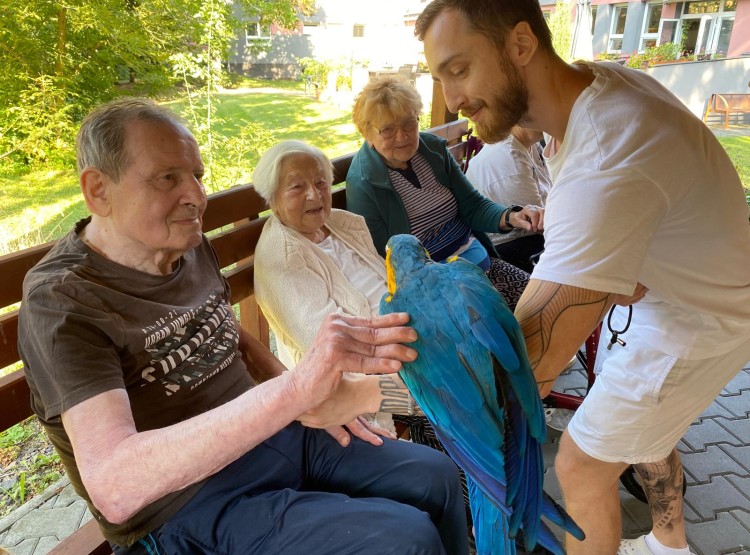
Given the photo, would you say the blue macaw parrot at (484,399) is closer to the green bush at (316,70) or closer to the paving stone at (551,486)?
the paving stone at (551,486)

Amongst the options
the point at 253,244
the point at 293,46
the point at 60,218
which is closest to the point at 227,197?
the point at 253,244

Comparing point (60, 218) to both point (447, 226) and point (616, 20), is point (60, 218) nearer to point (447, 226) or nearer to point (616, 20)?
point (447, 226)

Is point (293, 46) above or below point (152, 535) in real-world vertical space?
above

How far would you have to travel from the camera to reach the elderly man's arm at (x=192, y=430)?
3.40 ft

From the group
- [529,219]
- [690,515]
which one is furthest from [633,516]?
[529,219]

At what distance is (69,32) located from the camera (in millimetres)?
2506

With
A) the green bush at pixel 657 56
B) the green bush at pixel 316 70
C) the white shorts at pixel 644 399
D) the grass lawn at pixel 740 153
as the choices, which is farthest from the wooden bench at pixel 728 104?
the white shorts at pixel 644 399

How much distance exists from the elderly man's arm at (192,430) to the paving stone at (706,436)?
2.59 m

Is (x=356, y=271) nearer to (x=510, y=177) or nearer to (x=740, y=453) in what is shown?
(x=510, y=177)

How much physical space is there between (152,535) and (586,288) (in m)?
1.22

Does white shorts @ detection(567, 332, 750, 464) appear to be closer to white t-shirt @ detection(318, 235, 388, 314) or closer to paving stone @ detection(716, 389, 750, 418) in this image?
white t-shirt @ detection(318, 235, 388, 314)

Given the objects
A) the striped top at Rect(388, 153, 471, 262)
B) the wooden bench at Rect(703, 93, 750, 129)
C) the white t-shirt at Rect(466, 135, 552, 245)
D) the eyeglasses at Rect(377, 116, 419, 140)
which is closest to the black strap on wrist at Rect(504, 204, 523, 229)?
the white t-shirt at Rect(466, 135, 552, 245)

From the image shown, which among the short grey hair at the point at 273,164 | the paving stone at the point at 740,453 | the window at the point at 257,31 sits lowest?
the paving stone at the point at 740,453

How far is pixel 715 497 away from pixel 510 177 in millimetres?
1950
